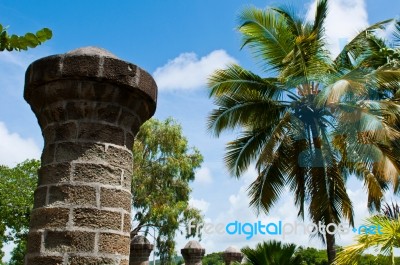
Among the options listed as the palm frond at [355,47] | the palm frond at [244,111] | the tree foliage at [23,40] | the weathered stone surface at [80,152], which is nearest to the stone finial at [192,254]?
the palm frond at [244,111]

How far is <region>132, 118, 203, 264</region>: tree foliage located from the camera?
70.8 ft

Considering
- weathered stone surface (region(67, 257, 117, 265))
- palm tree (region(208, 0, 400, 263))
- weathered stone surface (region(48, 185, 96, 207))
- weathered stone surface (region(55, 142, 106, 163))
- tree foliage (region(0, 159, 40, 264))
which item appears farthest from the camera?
tree foliage (region(0, 159, 40, 264))

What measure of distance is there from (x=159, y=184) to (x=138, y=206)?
137 centimetres

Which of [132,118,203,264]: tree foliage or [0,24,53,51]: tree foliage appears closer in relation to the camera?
[0,24,53,51]: tree foliage

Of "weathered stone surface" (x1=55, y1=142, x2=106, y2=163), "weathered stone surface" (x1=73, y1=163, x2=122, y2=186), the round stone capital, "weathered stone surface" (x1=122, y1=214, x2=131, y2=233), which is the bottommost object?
"weathered stone surface" (x1=122, y1=214, x2=131, y2=233)

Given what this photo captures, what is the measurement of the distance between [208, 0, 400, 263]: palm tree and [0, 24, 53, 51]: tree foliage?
1016 cm

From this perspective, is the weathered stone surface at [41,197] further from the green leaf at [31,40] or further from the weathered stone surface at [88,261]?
the green leaf at [31,40]

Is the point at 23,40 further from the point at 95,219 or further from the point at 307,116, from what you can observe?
the point at 307,116

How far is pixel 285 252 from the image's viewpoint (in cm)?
1037

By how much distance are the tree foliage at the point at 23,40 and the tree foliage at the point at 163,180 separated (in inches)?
764

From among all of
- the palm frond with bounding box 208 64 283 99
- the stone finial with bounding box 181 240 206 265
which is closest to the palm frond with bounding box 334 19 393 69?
the palm frond with bounding box 208 64 283 99

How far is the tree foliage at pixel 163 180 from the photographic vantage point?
850 inches

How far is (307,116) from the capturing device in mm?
13344

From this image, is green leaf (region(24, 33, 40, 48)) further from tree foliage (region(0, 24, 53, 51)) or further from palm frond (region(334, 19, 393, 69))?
palm frond (region(334, 19, 393, 69))
